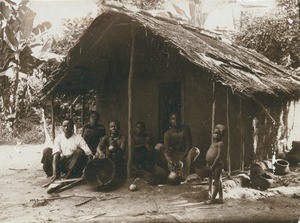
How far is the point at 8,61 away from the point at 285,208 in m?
5.18

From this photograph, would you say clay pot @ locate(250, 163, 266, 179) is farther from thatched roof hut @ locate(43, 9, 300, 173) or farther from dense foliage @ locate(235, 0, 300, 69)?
dense foliage @ locate(235, 0, 300, 69)

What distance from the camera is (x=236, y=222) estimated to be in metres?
5.05

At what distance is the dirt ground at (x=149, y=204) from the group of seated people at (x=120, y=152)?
0.36 meters

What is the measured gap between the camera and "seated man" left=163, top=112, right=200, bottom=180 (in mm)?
6664

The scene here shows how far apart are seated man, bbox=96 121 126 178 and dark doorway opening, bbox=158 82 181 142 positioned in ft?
4.97

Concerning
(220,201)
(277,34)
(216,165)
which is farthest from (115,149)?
(277,34)

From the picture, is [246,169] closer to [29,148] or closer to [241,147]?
[241,147]

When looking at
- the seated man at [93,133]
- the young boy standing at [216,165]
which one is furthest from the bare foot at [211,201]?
the seated man at [93,133]

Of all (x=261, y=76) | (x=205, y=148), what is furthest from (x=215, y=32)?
(x=205, y=148)

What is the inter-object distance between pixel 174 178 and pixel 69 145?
191cm

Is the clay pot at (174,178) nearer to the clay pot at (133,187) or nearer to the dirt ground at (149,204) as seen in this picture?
the dirt ground at (149,204)

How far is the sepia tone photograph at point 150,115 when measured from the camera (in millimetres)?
5667

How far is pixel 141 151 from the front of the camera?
707 centimetres

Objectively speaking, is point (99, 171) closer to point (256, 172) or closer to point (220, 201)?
point (220, 201)
